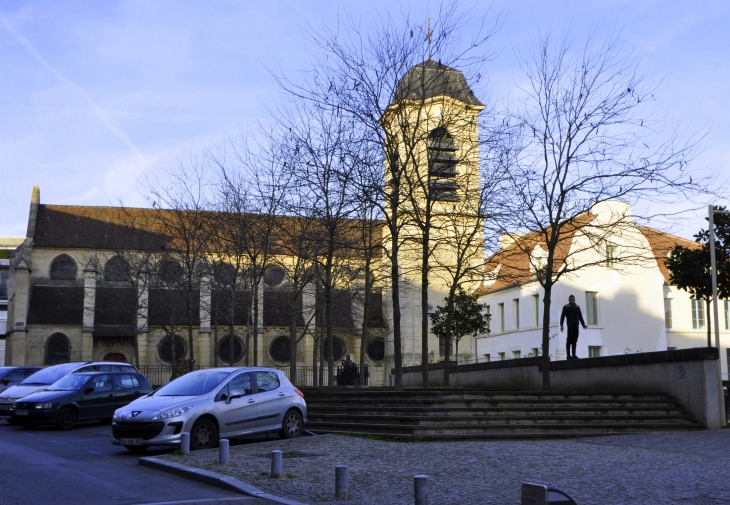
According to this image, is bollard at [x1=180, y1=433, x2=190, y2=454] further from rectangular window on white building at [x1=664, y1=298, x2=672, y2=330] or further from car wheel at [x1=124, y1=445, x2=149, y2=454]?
rectangular window on white building at [x1=664, y1=298, x2=672, y2=330]

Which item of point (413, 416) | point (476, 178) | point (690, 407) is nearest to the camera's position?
point (413, 416)

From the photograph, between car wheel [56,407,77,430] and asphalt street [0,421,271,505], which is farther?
car wheel [56,407,77,430]

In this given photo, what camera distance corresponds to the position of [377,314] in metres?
55.1

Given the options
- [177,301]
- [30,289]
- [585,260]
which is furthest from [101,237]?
[585,260]

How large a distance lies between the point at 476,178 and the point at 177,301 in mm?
26259

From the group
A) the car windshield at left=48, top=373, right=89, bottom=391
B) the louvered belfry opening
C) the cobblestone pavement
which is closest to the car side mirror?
the cobblestone pavement

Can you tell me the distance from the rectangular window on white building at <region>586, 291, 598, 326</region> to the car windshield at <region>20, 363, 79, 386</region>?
103 feet

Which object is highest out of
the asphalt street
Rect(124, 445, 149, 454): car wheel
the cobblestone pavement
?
the cobblestone pavement

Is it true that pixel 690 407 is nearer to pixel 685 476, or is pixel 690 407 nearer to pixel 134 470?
pixel 685 476

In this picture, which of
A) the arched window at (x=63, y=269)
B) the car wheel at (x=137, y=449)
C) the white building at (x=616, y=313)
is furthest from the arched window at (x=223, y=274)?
the arched window at (x=63, y=269)

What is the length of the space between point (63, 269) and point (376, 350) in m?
23.8

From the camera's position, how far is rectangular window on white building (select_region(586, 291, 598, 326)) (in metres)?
46.8

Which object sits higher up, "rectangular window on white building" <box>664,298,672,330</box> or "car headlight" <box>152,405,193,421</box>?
"rectangular window on white building" <box>664,298,672,330</box>

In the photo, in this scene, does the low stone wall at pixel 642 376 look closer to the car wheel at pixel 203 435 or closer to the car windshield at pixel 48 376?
the car wheel at pixel 203 435
